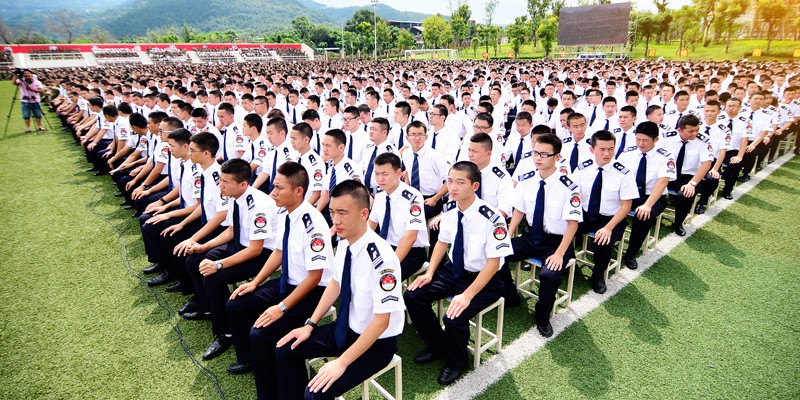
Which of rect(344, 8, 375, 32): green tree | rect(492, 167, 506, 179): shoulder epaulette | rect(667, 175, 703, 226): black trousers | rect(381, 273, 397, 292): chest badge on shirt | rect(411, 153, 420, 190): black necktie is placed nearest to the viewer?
rect(381, 273, 397, 292): chest badge on shirt

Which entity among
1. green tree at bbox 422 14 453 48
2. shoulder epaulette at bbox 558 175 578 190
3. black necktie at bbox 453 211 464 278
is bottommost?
black necktie at bbox 453 211 464 278

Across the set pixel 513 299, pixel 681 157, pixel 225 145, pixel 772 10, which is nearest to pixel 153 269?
pixel 225 145

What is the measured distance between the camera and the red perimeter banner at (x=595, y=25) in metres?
34.4

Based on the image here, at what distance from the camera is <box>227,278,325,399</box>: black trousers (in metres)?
2.80

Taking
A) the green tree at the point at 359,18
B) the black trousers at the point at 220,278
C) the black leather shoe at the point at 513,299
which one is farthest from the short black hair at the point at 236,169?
the green tree at the point at 359,18

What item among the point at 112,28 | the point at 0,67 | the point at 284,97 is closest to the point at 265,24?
the point at 112,28

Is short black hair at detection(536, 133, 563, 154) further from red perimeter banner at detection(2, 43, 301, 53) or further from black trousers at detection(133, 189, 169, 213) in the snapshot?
red perimeter banner at detection(2, 43, 301, 53)

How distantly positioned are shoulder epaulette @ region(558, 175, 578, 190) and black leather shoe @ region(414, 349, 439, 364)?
2.09m

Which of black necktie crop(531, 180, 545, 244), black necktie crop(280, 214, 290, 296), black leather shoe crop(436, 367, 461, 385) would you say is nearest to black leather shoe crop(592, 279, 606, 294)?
black necktie crop(531, 180, 545, 244)

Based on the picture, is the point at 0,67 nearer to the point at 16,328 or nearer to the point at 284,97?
the point at 284,97

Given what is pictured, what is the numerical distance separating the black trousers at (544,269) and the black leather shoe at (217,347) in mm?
2812

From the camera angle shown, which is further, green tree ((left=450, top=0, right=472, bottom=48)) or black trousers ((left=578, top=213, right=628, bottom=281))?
green tree ((left=450, top=0, right=472, bottom=48))

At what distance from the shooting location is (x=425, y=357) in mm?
3381

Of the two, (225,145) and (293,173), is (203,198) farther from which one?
(225,145)
